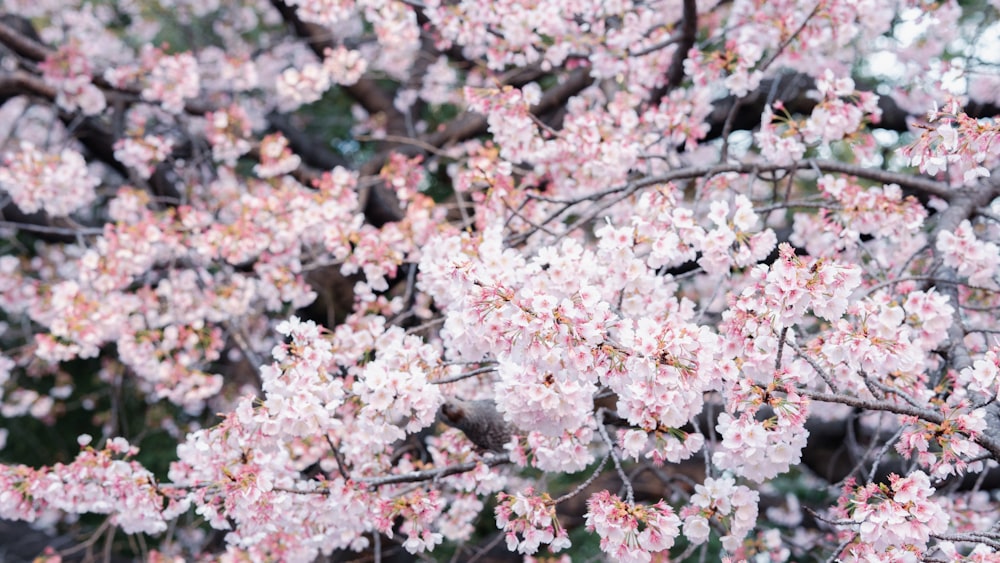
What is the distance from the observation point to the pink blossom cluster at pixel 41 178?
353 cm

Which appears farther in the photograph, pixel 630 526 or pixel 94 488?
pixel 94 488

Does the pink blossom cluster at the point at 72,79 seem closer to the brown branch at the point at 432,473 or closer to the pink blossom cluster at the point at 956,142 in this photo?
the brown branch at the point at 432,473

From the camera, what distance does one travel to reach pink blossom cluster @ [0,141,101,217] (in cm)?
353

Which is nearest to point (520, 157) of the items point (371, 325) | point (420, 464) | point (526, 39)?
point (526, 39)

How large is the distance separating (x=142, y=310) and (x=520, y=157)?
198 centimetres

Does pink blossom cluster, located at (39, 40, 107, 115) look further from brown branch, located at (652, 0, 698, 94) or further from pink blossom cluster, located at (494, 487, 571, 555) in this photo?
pink blossom cluster, located at (494, 487, 571, 555)

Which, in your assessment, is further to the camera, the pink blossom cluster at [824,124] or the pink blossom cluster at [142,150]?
the pink blossom cluster at [142,150]

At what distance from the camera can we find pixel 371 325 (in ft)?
7.54

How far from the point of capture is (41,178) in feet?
11.7

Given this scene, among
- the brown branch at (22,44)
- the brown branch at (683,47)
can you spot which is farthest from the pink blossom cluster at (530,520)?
the brown branch at (22,44)

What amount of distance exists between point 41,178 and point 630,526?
126 inches

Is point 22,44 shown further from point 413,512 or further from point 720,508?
point 720,508

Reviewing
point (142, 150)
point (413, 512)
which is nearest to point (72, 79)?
point (142, 150)

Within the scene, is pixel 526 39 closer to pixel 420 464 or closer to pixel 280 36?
pixel 420 464
